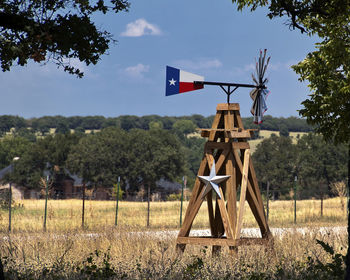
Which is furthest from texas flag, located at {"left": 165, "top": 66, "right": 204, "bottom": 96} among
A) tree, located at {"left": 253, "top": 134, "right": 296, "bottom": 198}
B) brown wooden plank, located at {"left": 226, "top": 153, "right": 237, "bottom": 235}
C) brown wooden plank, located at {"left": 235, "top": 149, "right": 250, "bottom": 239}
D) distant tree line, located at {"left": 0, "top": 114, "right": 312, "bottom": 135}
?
distant tree line, located at {"left": 0, "top": 114, "right": 312, "bottom": 135}

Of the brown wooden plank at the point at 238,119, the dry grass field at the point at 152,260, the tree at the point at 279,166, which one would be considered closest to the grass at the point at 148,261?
the dry grass field at the point at 152,260

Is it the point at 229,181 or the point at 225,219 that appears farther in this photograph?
the point at 229,181

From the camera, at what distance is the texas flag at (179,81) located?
412 inches

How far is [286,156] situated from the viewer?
74.6 m

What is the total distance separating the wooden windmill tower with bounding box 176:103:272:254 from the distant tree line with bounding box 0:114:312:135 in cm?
15090

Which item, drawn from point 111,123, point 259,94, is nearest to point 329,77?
point 259,94

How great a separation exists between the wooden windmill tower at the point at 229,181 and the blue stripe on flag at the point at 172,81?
3.10 feet

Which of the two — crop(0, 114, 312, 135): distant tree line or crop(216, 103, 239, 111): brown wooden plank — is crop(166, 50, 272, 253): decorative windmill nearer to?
crop(216, 103, 239, 111): brown wooden plank

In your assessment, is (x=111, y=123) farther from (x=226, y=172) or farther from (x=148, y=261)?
(x=148, y=261)

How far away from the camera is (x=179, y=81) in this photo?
34.5 ft

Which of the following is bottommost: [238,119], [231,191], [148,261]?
[148,261]

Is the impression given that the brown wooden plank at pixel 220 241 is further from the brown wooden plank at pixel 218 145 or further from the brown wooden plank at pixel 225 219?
the brown wooden plank at pixel 218 145

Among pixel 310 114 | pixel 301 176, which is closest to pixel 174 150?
pixel 301 176

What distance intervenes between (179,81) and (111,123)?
173 metres
